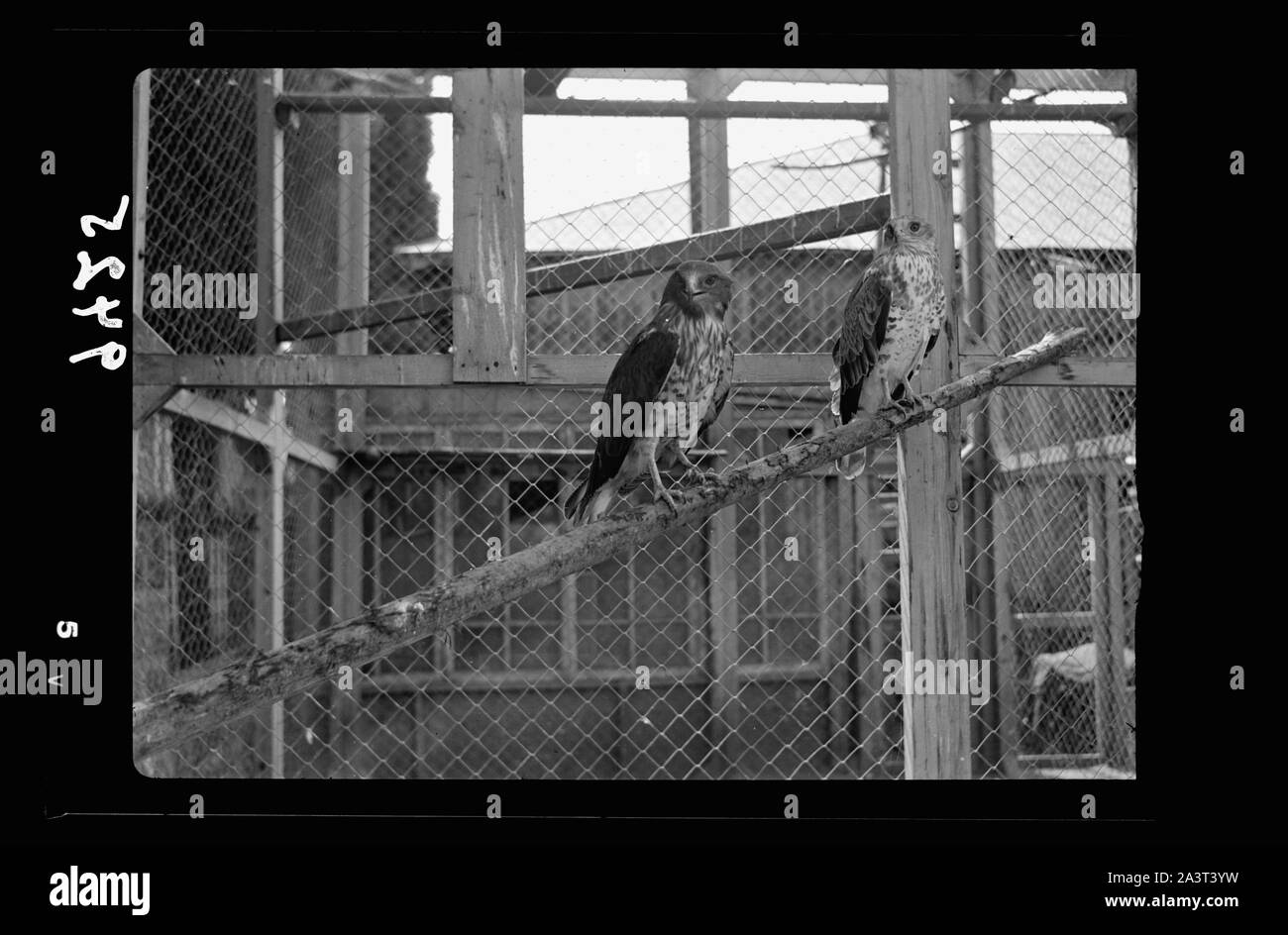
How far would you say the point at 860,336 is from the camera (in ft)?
8.11

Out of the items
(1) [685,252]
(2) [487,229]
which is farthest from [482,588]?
(1) [685,252]

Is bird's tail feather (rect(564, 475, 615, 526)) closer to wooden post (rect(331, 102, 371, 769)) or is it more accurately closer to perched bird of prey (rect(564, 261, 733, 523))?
perched bird of prey (rect(564, 261, 733, 523))

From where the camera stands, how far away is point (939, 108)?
95.8 inches

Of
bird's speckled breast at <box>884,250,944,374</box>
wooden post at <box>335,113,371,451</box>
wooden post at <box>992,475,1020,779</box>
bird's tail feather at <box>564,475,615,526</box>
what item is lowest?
wooden post at <box>992,475,1020,779</box>

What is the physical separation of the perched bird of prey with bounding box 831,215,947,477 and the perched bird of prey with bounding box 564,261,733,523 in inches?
12.7

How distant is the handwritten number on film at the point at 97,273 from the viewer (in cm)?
199

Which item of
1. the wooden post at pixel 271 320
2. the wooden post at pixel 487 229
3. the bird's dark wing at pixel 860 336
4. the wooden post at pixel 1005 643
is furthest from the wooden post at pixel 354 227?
the wooden post at pixel 1005 643

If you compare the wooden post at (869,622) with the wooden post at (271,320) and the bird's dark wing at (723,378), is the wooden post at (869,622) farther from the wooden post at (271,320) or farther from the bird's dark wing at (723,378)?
the wooden post at (271,320)

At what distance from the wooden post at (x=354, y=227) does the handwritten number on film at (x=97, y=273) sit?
1.92 meters

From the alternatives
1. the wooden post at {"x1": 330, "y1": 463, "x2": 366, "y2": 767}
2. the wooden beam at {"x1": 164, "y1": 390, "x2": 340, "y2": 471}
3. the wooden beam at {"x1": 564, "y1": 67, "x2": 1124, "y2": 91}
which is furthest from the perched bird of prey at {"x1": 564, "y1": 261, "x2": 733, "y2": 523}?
the wooden post at {"x1": 330, "y1": 463, "x2": 366, "y2": 767}

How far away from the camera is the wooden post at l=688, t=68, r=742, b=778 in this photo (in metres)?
3.44
